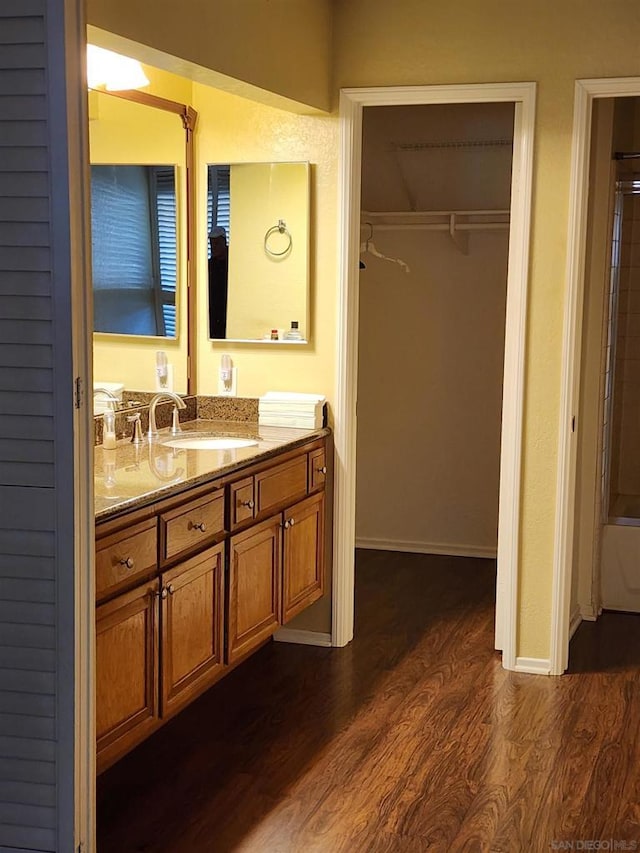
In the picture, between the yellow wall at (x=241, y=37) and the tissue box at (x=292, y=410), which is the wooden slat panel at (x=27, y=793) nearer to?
the yellow wall at (x=241, y=37)

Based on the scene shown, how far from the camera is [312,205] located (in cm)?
423

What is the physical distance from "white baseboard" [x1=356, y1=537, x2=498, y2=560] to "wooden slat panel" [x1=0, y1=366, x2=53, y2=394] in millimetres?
3789

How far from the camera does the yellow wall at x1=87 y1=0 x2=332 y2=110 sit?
9.36 ft

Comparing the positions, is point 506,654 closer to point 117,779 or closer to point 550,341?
point 550,341

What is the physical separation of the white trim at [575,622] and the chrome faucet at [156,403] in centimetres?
184

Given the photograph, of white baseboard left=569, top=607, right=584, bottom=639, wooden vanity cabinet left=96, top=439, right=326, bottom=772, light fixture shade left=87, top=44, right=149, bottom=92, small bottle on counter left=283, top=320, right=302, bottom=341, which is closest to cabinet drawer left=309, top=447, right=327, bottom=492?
wooden vanity cabinet left=96, top=439, right=326, bottom=772

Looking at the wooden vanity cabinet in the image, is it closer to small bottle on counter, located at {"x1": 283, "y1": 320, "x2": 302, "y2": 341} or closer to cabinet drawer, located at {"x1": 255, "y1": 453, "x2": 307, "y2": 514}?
cabinet drawer, located at {"x1": 255, "y1": 453, "x2": 307, "y2": 514}

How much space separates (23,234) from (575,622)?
125 inches

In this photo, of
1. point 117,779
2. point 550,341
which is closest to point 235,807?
point 117,779

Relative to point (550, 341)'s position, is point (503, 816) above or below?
below

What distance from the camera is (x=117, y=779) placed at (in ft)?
10.3

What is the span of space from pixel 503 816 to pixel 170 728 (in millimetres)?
1122

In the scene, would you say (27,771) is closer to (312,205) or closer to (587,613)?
(312,205)

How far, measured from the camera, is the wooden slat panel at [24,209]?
2217 millimetres
